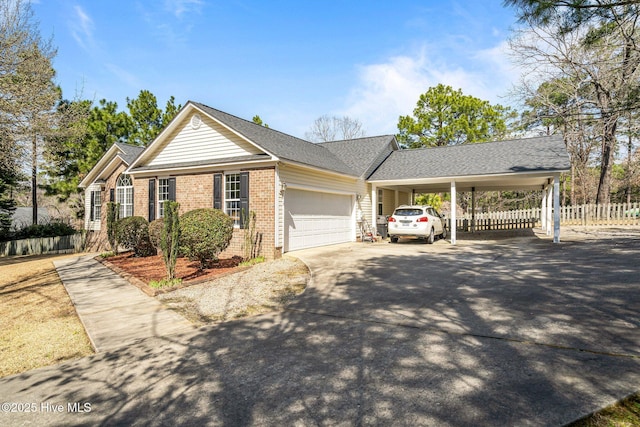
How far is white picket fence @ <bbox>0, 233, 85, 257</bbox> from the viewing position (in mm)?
18422

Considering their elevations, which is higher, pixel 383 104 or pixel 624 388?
pixel 383 104

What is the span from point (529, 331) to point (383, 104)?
92.0 feet

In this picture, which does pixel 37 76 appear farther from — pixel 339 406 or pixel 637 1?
pixel 637 1

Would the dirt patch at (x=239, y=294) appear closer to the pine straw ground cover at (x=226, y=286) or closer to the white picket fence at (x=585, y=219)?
the pine straw ground cover at (x=226, y=286)

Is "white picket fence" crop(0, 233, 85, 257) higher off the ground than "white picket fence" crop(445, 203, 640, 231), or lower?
lower

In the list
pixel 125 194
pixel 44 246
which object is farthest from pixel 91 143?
pixel 125 194

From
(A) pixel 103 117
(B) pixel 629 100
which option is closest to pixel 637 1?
(B) pixel 629 100

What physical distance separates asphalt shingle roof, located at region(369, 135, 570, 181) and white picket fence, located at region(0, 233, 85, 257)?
16.9 meters

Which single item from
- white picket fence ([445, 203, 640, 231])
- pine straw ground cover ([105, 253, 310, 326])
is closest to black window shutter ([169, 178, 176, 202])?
pine straw ground cover ([105, 253, 310, 326])

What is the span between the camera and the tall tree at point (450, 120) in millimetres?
30859

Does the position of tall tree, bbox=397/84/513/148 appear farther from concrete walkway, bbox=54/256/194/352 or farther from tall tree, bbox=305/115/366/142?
concrete walkway, bbox=54/256/194/352

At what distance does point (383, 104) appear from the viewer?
30.2 m

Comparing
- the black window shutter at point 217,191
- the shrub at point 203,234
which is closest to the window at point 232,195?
the black window shutter at point 217,191

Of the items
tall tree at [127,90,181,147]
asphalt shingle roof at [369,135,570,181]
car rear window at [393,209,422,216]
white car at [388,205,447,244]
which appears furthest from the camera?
tall tree at [127,90,181,147]
